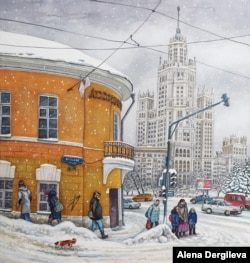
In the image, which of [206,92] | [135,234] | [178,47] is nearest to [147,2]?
[178,47]

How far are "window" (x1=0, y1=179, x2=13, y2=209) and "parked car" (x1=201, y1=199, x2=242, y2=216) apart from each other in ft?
5.20

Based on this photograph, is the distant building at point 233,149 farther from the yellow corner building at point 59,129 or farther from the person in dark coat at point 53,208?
the person in dark coat at point 53,208

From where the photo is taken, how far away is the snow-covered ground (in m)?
4.50

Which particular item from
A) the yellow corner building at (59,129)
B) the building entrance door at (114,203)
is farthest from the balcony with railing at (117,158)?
the building entrance door at (114,203)

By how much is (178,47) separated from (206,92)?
0.45 meters

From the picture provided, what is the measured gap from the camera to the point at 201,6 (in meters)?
4.95

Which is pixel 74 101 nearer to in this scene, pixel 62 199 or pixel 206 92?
pixel 62 199

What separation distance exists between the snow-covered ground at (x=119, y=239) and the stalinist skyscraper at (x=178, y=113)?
0.38 metres

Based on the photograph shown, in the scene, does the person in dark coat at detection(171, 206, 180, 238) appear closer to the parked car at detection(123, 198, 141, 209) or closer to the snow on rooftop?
the parked car at detection(123, 198, 141, 209)

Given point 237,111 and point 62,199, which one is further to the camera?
point 237,111

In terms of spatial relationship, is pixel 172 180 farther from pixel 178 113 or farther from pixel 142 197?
pixel 178 113

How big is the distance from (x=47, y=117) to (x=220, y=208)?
5.37ft

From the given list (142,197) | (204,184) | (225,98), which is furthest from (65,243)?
(225,98)

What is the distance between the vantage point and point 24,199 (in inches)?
179
